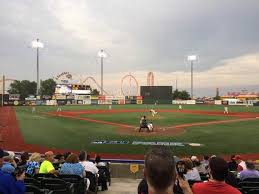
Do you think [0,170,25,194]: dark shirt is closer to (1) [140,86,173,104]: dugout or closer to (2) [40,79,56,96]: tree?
(1) [140,86,173,104]: dugout

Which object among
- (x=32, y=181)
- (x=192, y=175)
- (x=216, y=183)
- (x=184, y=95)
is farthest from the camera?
(x=184, y=95)

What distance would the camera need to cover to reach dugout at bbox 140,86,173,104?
301 feet

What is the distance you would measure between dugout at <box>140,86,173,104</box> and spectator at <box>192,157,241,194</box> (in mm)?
86997

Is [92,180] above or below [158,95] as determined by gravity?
below

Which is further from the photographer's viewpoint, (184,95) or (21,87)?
(21,87)

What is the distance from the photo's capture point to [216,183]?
444 cm

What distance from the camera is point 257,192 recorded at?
25.2 feet

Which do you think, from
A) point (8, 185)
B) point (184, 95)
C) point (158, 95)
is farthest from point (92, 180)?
point (184, 95)

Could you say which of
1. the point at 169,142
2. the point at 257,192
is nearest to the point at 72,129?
the point at 169,142

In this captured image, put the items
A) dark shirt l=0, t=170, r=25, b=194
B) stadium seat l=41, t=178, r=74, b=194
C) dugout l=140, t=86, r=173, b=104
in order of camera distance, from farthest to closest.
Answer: dugout l=140, t=86, r=173, b=104, stadium seat l=41, t=178, r=74, b=194, dark shirt l=0, t=170, r=25, b=194

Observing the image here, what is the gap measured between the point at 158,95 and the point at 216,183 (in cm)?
8794

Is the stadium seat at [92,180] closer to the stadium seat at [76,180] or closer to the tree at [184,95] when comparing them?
the stadium seat at [76,180]

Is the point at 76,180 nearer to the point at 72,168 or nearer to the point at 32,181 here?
the point at 72,168

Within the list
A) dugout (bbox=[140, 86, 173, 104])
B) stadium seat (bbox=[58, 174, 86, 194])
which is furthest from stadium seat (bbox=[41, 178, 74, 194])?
dugout (bbox=[140, 86, 173, 104])
